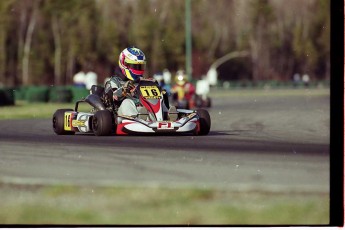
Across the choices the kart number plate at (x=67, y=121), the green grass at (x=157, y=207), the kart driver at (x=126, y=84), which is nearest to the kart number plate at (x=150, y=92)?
the kart driver at (x=126, y=84)

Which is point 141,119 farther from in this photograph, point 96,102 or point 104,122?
point 96,102

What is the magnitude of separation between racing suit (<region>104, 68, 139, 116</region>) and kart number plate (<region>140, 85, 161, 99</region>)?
0.52 feet

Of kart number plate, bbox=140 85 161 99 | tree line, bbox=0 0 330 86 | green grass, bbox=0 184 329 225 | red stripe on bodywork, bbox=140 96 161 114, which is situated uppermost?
tree line, bbox=0 0 330 86

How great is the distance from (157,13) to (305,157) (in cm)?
7737

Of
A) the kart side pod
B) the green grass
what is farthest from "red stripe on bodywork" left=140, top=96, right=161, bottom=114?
the green grass

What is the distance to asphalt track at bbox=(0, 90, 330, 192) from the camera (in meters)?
8.19

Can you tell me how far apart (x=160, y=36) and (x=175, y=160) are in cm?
7317

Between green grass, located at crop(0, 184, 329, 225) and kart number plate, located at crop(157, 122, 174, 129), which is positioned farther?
kart number plate, located at crop(157, 122, 174, 129)

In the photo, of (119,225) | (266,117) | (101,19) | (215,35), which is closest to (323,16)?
(215,35)

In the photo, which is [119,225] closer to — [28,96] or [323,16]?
[28,96]

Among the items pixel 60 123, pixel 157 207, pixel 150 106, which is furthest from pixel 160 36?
pixel 157 207

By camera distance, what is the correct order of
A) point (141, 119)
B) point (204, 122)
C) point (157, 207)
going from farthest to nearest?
1. point (204, 122)
2. point (141, 119)
3. point (157, 207)

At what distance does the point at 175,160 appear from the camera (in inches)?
389

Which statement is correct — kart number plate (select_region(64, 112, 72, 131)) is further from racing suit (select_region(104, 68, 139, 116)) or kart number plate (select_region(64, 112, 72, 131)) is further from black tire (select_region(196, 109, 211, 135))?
black tire (select_region(196, 109, 211, 135))
